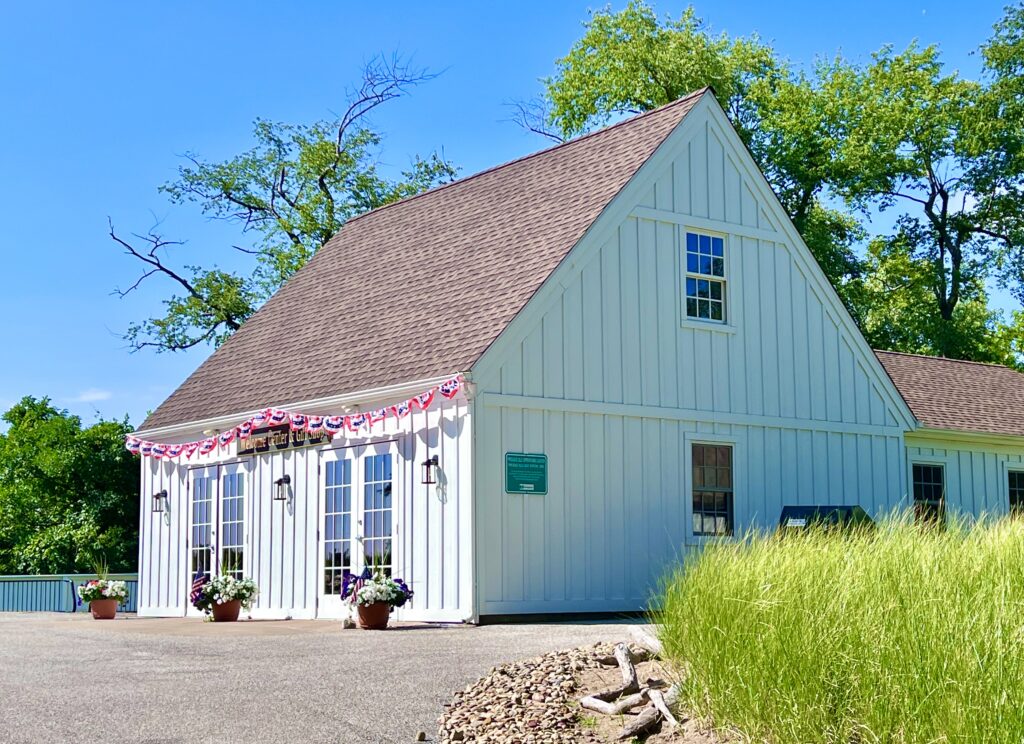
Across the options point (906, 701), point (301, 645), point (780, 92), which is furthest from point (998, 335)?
point (906, 701)

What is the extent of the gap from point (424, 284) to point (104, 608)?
22.7 ft

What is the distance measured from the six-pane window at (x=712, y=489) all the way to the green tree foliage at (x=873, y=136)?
1928 cm

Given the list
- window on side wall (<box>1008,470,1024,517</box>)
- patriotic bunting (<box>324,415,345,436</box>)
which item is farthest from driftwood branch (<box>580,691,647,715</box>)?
window on side wall (<box>1008,470,1024,517</box>)

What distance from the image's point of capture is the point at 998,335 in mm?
41062

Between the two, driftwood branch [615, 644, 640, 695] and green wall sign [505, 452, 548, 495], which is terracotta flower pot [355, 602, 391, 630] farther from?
driftwood branch [615, 644, 640, 695]

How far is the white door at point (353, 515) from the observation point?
17.5 metres

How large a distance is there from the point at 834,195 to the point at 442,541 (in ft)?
87.6

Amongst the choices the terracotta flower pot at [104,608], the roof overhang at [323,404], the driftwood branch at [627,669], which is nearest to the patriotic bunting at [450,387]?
the roof overhang at [323,404]

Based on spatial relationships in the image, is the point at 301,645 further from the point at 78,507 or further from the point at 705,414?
the point at 78,507

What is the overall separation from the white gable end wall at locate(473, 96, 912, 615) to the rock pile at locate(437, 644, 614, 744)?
674 cm

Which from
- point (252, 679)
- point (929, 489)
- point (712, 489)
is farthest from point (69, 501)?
point (252, 679)

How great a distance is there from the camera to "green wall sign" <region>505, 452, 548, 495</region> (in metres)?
16.4

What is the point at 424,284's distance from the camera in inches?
787

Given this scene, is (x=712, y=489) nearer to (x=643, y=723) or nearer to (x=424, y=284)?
(x=424, y=284)
